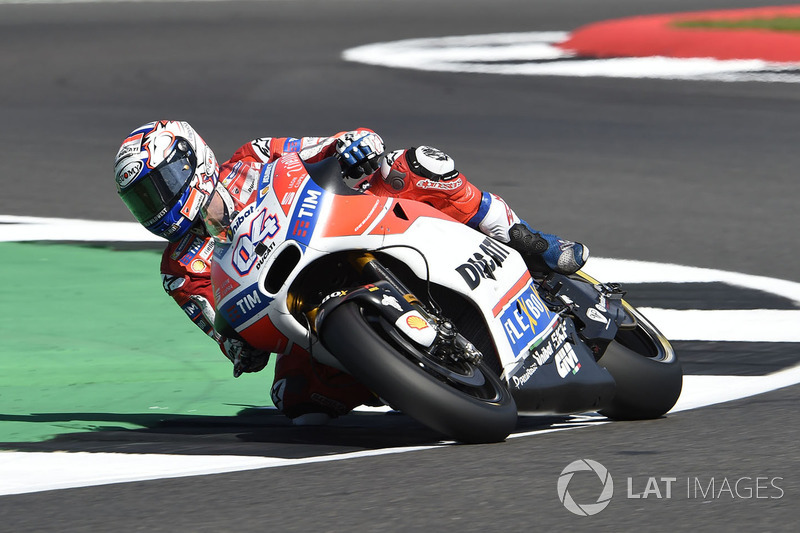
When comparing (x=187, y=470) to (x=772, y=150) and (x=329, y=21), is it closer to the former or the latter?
(x=772, y=150)

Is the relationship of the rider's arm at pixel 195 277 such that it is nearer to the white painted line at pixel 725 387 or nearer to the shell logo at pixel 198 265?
the shell logo at pixel 198 265

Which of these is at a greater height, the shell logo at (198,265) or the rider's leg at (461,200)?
the rider's leg at (461,200)

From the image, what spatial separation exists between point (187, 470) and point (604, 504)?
1.48 m

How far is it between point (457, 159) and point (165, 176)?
325 inches

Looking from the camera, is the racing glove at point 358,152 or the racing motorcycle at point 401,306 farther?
the racing glove at point 358,152

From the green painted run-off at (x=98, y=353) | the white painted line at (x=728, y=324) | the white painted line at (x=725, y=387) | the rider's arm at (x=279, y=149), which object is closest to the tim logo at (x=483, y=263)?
the rider's arm at (x=279, y=149)

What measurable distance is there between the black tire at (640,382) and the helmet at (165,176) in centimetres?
174

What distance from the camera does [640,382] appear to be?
5773mm

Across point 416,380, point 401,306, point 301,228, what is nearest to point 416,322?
Result: point 401,306

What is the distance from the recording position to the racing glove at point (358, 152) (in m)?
5.64

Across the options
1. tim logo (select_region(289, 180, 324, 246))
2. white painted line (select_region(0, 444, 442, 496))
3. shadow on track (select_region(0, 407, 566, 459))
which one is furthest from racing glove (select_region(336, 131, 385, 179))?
white painted line (select_region(0, 444, 442, 496))

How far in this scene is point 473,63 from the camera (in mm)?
21578

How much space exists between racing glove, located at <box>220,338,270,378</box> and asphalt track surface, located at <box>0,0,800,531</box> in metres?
0.28

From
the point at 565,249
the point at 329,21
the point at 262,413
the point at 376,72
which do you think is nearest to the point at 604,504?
the point at 565,249
